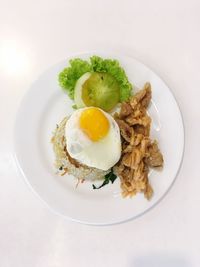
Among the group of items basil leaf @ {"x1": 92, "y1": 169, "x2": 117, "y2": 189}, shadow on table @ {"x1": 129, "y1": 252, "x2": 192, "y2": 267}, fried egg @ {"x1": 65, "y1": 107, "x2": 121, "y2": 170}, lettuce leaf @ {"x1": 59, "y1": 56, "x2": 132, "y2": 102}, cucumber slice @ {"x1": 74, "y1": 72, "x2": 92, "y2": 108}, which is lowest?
shadow on table @ {"x1": 129, "y1": 252, "x2": 192, "y2": 267}

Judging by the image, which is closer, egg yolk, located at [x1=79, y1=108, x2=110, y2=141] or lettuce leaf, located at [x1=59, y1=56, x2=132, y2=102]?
egg yolk, located at [x1=79, y1=108, x2=110, y2=141]

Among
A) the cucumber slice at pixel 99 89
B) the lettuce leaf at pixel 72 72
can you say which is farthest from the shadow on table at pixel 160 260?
the lettuce leaf at pixel 72 72

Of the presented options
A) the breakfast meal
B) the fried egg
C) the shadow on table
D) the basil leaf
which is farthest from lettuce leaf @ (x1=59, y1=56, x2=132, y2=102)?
the shadow on table

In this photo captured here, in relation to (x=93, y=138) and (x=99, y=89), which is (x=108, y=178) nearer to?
(x=93, y=138)

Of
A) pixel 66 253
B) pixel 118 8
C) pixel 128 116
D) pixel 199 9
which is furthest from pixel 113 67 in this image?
pixel 66 253

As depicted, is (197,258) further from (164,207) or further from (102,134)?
(102,134)

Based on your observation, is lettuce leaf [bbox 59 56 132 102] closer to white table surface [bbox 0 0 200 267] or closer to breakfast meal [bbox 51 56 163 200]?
breakfast meal [bbox 51 56 163 200]

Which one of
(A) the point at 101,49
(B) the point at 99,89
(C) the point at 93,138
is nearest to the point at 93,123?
(C) the point at 93,138
